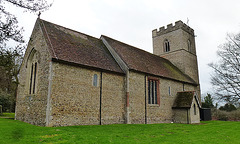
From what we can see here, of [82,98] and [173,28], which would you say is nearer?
[82,98]

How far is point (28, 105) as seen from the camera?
619 inches

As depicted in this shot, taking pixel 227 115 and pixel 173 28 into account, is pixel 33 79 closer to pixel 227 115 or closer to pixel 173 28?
pixel 173 28

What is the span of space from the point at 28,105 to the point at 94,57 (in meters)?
7.30

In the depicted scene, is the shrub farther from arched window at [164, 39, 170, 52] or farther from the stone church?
arched window at [164, 39, 170, 52]

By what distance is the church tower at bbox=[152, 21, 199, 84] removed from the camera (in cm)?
3148

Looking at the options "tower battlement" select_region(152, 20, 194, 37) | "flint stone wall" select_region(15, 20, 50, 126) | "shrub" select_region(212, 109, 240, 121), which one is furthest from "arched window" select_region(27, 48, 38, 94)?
"shrub" select_region(212, 109, 240, 121)

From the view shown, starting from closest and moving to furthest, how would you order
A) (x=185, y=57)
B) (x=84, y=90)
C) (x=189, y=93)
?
1. (x=84, y=90)
2. (x=189, y=93)
3. (x=185, y=57)

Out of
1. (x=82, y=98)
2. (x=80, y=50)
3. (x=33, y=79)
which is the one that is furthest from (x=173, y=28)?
(x=33, y=79)

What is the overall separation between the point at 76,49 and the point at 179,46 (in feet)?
69.2

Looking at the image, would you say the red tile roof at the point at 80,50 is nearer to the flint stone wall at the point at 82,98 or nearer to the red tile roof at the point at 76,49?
the red tile roof at the point at 76,49

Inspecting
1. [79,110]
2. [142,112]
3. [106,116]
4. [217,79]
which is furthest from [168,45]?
[79,110]

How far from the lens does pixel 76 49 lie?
16.8m

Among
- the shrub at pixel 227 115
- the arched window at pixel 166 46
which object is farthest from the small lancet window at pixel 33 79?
the shrub at pixel 227 115

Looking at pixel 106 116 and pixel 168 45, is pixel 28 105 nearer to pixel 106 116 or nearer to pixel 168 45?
pixel 106 116
